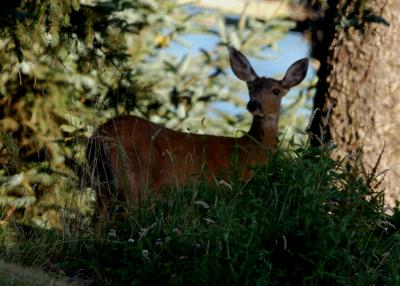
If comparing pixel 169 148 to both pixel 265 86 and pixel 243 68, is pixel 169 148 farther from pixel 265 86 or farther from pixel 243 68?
pixel 243 68

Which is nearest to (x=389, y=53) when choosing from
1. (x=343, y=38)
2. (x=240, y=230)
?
(x=343, y=38)

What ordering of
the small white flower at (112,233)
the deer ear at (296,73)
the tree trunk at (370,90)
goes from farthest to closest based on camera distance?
the tree trunk at (370,90) → the deer ear at (296,73) → the small white flower at (112,233)

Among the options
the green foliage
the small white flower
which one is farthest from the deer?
the green foliage

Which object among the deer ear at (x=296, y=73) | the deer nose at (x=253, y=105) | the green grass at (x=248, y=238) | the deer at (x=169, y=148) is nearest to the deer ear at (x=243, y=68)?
the deer at (x=169, y=148)

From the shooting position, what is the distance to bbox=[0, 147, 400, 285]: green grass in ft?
17.8

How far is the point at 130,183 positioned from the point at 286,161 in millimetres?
1383

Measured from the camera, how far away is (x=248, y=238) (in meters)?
5.53

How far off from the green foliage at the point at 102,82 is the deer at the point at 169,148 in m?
1.20

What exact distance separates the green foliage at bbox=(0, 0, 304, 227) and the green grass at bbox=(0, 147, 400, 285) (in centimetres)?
290

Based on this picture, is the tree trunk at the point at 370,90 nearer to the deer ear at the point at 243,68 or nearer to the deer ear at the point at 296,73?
the deer ear at the point at 296,73

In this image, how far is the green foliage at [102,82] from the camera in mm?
9578

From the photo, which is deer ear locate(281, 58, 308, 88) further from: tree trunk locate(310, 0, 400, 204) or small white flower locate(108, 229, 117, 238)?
small white flower locate(108, 229, 117, 238)

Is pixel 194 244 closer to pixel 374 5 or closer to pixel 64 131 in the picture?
pixel 374 5

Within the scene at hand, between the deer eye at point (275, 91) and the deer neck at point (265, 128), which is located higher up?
the deer eye at point (275, 91)
